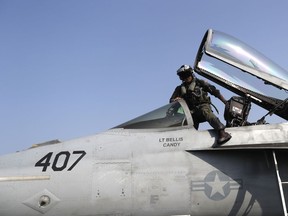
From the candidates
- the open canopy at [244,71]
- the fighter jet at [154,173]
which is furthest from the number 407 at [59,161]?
the open canopy at [244,71]

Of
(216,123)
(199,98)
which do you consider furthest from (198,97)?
(216,123)

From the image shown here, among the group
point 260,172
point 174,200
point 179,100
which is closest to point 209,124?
point 179,100

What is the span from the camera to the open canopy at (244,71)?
6586mm

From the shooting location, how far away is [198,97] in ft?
21.3

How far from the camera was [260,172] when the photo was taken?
544cm

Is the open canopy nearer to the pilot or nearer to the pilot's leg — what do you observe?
the pilot

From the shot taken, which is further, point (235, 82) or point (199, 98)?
point (235, 82)

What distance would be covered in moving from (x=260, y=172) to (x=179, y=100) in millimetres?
1879

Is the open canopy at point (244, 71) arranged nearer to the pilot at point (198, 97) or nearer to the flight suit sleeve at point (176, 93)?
the pilot at point (198, 97)

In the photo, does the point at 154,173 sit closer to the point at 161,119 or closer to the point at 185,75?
the point at 161,119

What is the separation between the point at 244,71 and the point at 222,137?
1745 mm

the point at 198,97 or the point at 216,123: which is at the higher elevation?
the point at 198,97

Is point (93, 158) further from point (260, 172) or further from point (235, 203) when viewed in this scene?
point (260, 172)

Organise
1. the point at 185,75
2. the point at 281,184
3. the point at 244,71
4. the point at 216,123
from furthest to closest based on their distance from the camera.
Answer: the point at 185,75 → the point at 244,71 → the point at 216,123 → the point at 281,184
